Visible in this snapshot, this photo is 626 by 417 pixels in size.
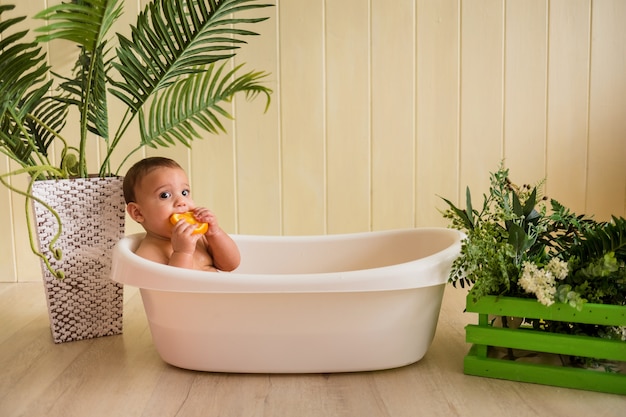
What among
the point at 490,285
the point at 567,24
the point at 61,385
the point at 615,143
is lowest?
the point at 61,385

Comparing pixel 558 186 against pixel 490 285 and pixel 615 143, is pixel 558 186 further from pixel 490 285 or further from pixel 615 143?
pixel 490 285

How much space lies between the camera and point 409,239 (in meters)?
1.94

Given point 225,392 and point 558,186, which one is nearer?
point 225,392

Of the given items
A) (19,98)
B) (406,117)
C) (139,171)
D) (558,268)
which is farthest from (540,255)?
(19,98)

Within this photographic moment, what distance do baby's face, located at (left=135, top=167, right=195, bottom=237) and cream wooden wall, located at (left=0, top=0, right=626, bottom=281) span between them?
0.79 m

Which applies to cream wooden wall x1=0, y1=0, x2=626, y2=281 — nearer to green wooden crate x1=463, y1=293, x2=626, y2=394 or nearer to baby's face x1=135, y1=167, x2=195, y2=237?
baby's face x1=135, y1=167, x2=195, y2=237

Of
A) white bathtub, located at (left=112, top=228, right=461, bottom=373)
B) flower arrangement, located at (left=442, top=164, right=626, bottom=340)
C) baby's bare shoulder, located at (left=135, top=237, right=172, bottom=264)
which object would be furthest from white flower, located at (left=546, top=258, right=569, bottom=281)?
baby's bare shoulder, located at (left=135, top=237, right=172, bottom=264)

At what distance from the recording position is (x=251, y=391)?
4.77ft

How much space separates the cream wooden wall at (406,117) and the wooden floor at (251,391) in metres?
0.87

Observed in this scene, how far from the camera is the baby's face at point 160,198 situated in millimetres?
1707

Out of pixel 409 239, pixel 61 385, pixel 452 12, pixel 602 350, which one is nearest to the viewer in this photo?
pixel 602 350

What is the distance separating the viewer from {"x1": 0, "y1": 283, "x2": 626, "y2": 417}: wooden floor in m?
1.36

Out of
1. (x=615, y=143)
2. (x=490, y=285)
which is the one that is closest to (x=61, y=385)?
(x=490, y=285)

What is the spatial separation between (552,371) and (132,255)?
0.90 metres
